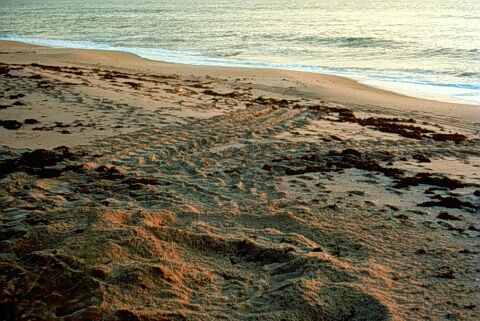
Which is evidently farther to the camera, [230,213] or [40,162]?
[40,162]

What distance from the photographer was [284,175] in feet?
21.1

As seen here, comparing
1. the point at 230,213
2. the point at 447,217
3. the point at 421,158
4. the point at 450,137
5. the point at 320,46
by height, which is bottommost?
the point at 230,213

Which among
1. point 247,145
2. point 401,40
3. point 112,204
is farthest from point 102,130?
A: point 401,40

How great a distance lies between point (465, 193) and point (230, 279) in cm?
367

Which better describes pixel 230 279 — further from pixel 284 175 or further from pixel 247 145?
pixel 247 145

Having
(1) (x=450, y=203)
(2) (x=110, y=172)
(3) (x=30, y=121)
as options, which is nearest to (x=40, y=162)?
(2) (x=110, y=172)

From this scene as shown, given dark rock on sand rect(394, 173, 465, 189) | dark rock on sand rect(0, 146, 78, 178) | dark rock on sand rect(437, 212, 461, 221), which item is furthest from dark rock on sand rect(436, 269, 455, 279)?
dark rock on sand rect(0, 146, 78, 178)

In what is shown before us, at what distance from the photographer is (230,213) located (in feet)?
16.5

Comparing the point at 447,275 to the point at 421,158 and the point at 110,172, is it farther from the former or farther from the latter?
the point at 110,172

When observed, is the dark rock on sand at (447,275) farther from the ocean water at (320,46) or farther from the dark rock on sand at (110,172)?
the ocean water at (320,46)

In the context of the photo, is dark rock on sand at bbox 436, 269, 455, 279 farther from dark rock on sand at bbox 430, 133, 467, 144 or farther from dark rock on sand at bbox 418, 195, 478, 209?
dark rock on sand at bbox 430, 133, 467, 144

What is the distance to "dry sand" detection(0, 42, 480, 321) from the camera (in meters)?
3.46

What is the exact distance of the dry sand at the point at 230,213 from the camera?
3463 millimetres

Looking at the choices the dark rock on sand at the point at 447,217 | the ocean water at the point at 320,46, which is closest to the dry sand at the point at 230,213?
the dark rock on sand at the point at 447,217
